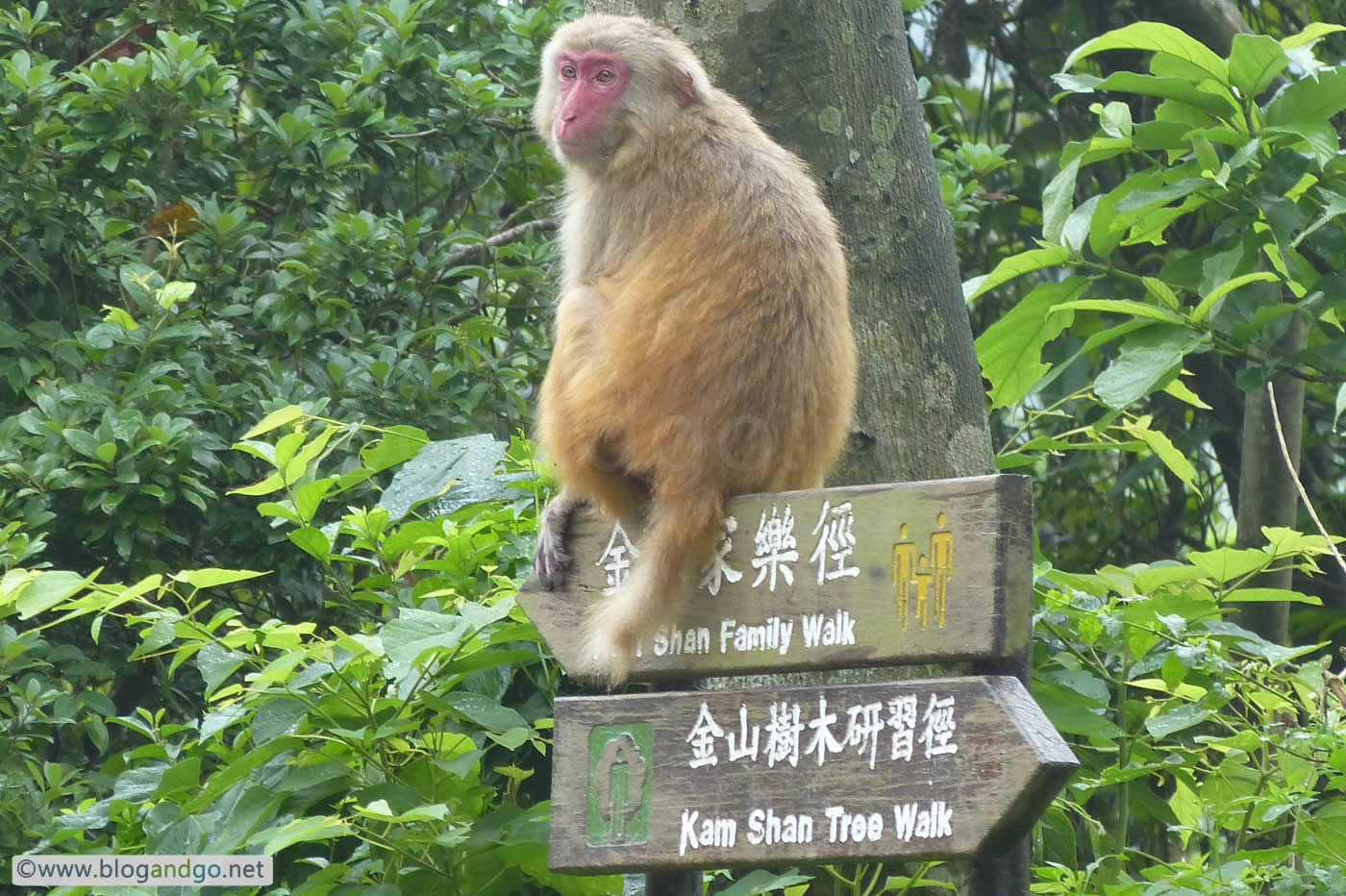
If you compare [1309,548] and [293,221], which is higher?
A: [293,221]

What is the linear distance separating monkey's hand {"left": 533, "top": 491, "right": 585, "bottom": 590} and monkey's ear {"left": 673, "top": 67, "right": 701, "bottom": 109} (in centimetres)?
78

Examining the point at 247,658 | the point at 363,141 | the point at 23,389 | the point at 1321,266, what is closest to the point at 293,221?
the point at 363,141

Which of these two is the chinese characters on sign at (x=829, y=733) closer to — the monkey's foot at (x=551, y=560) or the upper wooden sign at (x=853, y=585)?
the upper wooden sign at (x=853, y=585)

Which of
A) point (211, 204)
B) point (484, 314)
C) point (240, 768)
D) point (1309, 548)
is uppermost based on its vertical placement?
point (211, 204)

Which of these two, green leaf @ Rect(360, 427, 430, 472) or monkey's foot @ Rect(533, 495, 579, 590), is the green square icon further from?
green leaf @ Rect(360, 427, 430, 472)

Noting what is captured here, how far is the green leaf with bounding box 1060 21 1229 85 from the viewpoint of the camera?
2.89 m

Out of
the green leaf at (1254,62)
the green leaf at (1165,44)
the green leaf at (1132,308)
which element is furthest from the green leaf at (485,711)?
the green leaf at (1254,62)

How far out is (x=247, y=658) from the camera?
2.68 metres

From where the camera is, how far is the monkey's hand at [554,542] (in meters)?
2.55

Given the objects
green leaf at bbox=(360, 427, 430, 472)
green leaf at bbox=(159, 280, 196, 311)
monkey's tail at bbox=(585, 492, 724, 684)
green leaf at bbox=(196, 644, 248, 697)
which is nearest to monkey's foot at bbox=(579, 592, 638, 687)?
monkey's tail at bbox=(585, 492, 724, 684)

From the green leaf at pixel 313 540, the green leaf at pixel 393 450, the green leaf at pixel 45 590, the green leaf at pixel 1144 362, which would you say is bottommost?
the green leaf at pixel 45 590

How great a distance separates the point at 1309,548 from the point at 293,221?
2.88 metres

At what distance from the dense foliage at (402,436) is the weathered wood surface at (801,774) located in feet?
0.67

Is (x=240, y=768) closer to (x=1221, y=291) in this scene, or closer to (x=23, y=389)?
(x=23, y=389)
